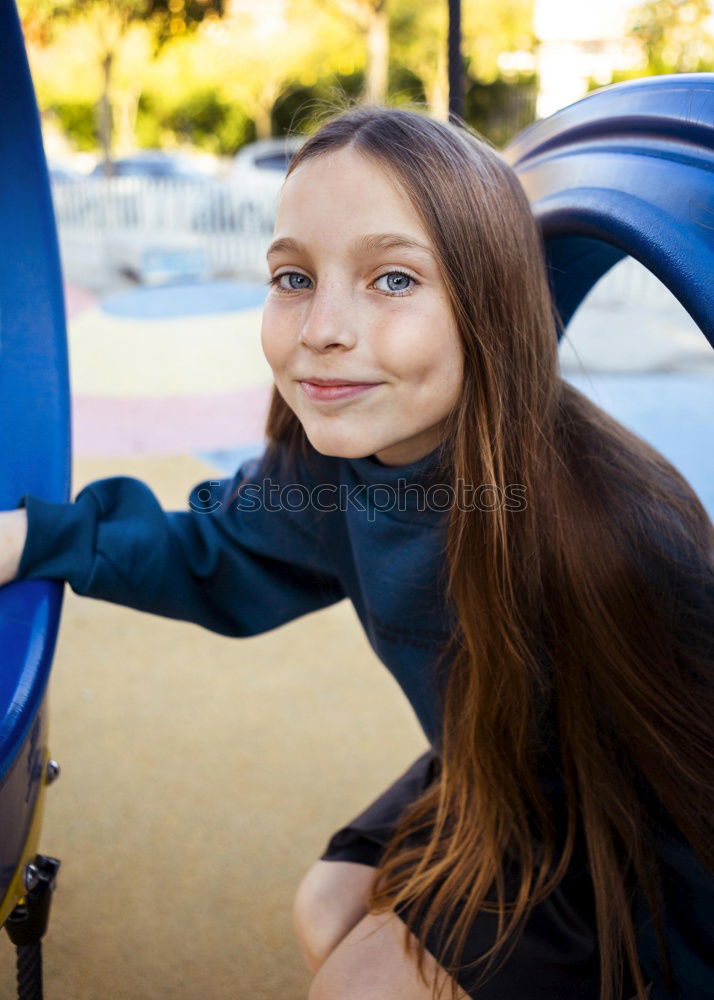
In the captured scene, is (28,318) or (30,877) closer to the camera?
(30,877)

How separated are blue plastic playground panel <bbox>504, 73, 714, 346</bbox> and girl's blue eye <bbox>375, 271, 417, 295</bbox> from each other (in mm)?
185

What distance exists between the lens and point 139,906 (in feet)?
4.60

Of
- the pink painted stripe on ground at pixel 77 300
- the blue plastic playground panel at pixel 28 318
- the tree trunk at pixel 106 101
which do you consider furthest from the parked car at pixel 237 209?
the blue plastic playground panel at pixel 28 318

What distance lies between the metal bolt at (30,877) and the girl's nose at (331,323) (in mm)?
585

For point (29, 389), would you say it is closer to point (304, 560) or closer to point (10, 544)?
point (10, 544)

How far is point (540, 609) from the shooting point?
96 cm

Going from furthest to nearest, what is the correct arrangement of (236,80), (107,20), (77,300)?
(236,80), (107,20), (77,300)

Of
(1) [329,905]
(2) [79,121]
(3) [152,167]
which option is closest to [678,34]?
(3) [152,167]

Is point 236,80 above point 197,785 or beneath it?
above

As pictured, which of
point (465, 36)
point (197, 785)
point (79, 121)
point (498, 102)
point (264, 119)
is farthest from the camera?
point (79, 121)

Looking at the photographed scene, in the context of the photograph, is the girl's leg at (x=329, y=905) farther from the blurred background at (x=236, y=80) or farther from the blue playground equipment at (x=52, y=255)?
the blurred background at (x=236, y=80)

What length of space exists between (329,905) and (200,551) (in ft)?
1.39

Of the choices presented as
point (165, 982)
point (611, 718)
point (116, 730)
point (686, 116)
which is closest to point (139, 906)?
point (165, 982)
